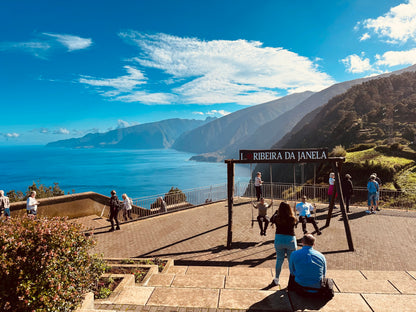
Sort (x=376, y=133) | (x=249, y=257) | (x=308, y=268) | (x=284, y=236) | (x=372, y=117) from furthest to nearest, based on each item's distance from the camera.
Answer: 1. (x=372, y=117)
2. (x=376, y=133)
3. (x=249, y=257)
4. (x=284, y=236)
5. (x=308, y=268)

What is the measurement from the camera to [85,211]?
44.0 feet

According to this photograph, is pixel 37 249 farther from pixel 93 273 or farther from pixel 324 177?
pixel 324 177

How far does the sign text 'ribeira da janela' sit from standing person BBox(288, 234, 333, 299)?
4.47 metres

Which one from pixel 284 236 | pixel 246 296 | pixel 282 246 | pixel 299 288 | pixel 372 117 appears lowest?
pixel 246 296

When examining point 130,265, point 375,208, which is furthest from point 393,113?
point 130,265

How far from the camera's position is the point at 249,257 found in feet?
26.1

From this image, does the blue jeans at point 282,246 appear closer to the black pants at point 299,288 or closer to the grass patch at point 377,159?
the black pants at point 299,288

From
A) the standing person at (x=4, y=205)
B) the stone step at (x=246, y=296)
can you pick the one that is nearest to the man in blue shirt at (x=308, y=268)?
the stone step at (x=246, y=296)

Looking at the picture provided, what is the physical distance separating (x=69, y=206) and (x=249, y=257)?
937 cm

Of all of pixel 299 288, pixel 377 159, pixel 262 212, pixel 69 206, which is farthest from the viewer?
pixel 377 159

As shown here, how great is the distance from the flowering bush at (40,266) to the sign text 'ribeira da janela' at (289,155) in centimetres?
608

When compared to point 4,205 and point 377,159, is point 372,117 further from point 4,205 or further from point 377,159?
point 4,205

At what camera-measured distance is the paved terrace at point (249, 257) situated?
430cm

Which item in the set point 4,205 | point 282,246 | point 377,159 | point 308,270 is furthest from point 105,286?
point 377,159
